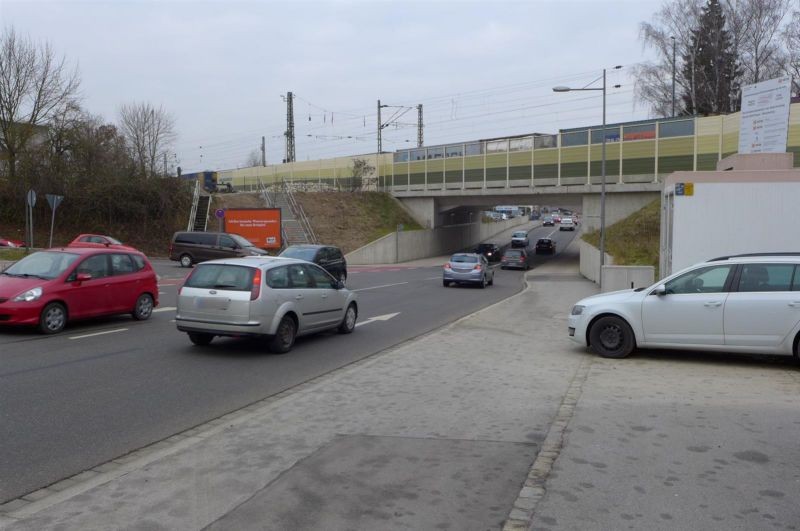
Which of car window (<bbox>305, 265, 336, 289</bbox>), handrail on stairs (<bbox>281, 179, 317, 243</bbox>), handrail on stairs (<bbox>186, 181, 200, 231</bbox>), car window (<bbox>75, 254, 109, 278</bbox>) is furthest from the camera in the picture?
handrail on stairs (<bbox>281, 179, 317, 243</bbox>)

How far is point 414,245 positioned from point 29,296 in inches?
1814

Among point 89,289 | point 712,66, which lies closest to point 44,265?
point 89,289

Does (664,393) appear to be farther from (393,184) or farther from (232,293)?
(393,184)

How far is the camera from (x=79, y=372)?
905 centimetres

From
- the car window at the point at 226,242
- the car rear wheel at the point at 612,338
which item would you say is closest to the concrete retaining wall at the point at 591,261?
the car window at the point at 226,242

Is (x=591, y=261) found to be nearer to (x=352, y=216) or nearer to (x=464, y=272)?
(x=464, y=272)

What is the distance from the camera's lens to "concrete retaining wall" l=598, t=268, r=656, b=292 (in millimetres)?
22656

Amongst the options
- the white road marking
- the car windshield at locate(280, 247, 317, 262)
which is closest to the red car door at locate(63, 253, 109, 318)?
the white road marking

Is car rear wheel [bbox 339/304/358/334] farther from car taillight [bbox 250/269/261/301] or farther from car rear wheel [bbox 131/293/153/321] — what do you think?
car rear wheel [bbox 131/293/153/321]

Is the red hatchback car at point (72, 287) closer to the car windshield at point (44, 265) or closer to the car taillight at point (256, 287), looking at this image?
the car windshield at point (44, 265)

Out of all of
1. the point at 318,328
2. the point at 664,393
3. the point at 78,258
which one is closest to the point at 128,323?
the point at 78,258

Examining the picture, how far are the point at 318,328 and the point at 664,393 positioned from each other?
20.2ft

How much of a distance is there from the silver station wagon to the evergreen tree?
166 ft

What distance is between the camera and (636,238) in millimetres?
34969
